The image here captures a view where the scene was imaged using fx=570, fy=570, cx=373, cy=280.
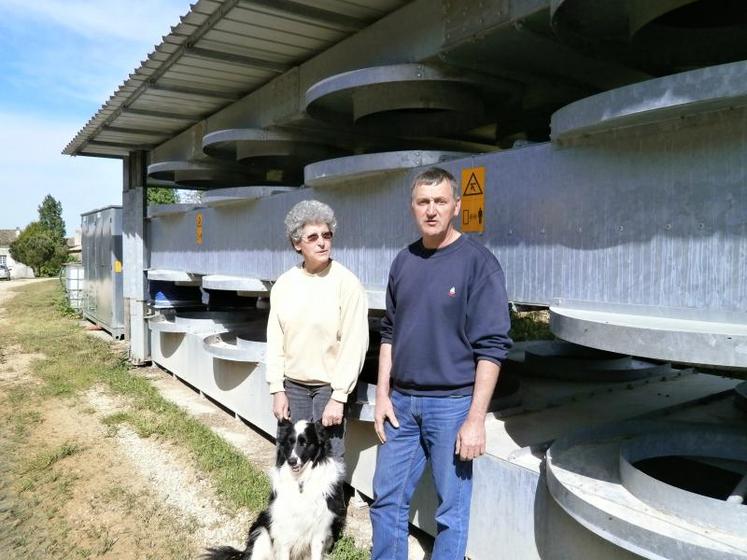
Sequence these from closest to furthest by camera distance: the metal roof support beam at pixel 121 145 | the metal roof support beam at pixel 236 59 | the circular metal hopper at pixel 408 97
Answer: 1. the circular metal hopper at pixel 408 97
2. the metal roof support beam at pixel 236 59
3. the metal roof support beam at pixel 121 145

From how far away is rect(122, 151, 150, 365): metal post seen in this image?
8.61 meters

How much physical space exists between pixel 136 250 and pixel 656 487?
8096mm

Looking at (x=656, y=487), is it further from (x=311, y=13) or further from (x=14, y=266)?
(x=14, y=266)

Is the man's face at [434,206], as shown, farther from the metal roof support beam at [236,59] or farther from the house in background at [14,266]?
the house in background at [14,266]

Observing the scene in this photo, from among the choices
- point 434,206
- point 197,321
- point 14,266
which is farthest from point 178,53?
point 14,266

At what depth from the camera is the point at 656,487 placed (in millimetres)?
2191

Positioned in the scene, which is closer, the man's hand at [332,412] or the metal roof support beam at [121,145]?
the man's hand at [332,412]

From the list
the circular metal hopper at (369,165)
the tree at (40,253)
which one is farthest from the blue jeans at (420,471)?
the tree at (40,253)

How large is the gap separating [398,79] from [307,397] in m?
2.02

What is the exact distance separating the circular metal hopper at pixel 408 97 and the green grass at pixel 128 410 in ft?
9.62

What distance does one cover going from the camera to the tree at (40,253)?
144 feet

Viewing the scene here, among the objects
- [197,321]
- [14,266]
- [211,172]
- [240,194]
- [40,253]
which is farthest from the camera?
[14,266]

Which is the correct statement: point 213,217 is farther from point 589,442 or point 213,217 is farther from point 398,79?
point 589,442

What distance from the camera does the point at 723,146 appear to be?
205 cm
